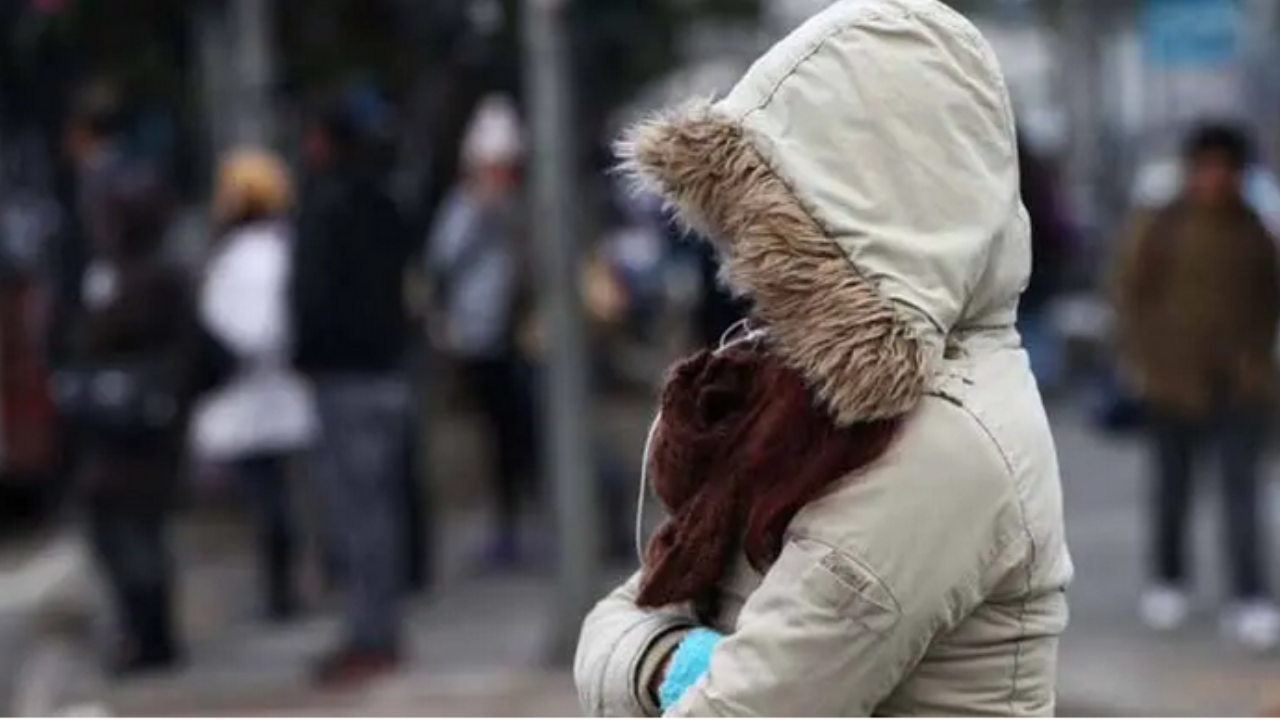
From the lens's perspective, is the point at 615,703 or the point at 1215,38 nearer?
the point at 615,703

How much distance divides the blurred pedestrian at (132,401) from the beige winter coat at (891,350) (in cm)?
737

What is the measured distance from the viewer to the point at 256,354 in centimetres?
1088

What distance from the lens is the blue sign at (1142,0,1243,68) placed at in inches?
885

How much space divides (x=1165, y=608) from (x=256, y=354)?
134 inches

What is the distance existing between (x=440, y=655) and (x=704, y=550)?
7747 millimetres

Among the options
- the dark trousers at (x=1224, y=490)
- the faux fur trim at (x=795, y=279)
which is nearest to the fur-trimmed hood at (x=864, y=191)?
the faux fur trim at (x=795, y=279)

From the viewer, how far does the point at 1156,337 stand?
10484 mm

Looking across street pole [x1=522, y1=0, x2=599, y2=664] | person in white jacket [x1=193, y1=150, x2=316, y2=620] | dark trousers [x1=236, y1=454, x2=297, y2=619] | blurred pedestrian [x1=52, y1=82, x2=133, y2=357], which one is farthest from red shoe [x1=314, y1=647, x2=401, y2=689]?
blurred pedestrian [x1=52, y1=82, x2=133, y2=357]

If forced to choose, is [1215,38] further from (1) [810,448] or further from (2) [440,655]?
(1) [810,448]

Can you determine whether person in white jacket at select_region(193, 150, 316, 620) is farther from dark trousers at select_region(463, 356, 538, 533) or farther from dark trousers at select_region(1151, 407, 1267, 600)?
dark trousers at select_region(1151, 407, 1267, 600)

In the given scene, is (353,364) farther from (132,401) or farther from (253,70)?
(253,70)

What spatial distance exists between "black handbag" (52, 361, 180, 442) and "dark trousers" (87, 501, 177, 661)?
0.33 metres

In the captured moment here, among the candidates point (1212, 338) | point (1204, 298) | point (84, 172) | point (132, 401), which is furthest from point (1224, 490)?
point (84, 172)

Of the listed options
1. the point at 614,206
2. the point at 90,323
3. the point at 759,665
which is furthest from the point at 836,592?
the point at 614,206
